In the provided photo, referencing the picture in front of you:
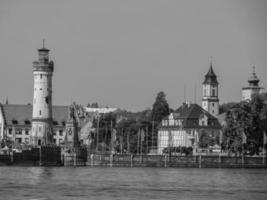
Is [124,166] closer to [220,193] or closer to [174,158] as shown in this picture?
[174,158]

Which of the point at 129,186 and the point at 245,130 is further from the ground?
the point at 245,130

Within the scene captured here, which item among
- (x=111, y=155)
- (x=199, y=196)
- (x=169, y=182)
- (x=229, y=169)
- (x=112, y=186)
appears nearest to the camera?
(x=199, y=196)

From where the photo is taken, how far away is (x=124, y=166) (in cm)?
19062

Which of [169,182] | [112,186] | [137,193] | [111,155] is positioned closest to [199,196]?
[137,193]

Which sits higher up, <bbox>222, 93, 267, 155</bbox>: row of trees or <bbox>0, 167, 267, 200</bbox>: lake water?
<bbox>222, 93, 267, 155</bbox>: row of trees

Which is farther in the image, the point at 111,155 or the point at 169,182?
the point at 111,155

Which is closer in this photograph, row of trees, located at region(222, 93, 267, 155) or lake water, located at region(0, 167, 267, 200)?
lake water, located at region(0, 167, 267, 200)

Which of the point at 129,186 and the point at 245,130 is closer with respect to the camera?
the point at 129,186

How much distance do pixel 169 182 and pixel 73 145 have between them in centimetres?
6606

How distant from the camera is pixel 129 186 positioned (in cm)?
12138

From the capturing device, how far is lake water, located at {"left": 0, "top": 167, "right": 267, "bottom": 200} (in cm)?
10788

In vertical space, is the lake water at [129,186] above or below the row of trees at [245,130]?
below

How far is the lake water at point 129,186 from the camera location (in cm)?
10788

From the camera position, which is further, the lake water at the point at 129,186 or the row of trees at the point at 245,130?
the row of trees at the point at 245,130
